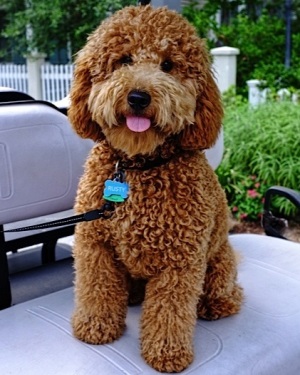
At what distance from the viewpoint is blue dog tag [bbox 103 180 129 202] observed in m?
1.38

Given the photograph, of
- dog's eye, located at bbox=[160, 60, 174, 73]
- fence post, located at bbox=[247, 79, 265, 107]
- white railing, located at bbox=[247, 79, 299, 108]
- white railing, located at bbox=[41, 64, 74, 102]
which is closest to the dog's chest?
dog's eye, located at bbox=[160, 60, 174, 73]

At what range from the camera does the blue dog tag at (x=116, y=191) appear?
1.38 meters

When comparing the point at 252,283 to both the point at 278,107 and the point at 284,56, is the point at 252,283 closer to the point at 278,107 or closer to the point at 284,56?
the point at 278,107

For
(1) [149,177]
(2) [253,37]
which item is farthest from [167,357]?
(2) [253,37]

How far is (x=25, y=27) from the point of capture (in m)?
6.69

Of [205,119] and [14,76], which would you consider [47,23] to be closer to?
[14,76]

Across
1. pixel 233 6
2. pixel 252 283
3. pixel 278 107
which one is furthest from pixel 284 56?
pixel 252 283

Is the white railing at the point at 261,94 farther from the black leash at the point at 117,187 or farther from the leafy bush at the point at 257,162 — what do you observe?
the black leash at the point at 117,187

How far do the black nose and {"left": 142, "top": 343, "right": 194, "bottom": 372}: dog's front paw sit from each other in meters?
0.60

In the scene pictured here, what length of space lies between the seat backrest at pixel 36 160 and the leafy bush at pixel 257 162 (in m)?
2.25

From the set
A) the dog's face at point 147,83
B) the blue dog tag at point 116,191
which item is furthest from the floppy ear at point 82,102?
the blue dog tag at point 116,191

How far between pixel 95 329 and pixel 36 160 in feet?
1.86

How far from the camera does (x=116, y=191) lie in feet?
4.53

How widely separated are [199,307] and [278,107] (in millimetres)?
3291
